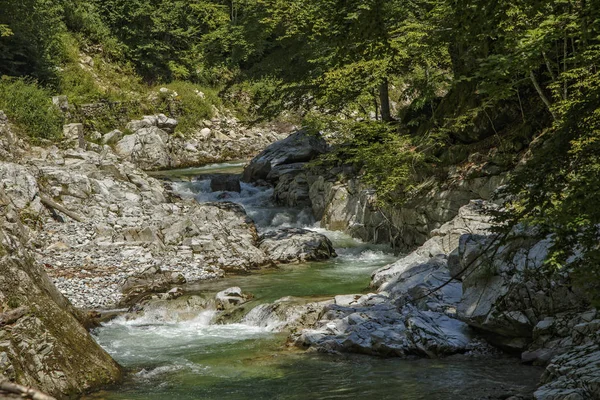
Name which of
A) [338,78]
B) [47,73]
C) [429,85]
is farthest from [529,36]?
[47,73]

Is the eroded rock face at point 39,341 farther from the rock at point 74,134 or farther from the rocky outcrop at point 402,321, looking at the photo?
the rock at point 74,134

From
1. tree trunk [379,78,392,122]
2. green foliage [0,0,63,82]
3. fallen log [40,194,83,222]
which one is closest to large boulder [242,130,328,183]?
tree trunk [379,78,392,122]

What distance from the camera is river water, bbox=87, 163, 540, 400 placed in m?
7.87

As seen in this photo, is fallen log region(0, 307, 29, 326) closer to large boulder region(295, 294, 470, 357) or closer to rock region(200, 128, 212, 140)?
large boulder region(295, 294, 470, 357)

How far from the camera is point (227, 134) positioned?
36906 mm

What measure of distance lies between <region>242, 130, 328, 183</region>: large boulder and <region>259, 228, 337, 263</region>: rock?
23.2 feet

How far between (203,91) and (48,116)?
14.9m

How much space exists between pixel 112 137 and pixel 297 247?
16.9 m

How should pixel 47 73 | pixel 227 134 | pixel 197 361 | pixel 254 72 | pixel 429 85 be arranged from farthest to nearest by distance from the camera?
1. pixel 227 134
2. pixel 47 73
3. pixel 254 72
4. pixel 429 85
5. pixel 197 361

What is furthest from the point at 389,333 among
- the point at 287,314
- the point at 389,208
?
the point at 389,208

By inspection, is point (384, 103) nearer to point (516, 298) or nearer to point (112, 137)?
point (516, 298)

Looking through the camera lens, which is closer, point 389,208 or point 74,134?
point 389,208

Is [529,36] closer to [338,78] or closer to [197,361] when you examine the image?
[197,361]

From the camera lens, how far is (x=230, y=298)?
1346cm
